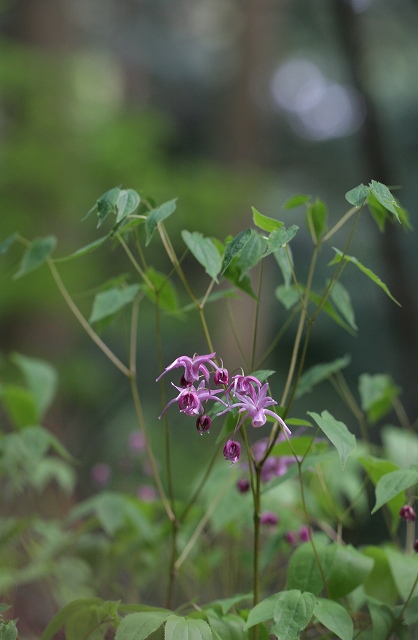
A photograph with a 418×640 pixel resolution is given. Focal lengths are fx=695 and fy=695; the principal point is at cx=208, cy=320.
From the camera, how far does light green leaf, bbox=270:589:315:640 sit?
827 millimetres

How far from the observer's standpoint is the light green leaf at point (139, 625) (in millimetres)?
802

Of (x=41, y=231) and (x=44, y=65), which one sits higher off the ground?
(x=44, y=65)

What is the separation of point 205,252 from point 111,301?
0.75ft

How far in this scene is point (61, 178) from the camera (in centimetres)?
451

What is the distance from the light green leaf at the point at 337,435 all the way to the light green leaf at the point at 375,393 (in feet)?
1.32

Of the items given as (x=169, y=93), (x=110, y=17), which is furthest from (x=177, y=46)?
(x=110, y=17)

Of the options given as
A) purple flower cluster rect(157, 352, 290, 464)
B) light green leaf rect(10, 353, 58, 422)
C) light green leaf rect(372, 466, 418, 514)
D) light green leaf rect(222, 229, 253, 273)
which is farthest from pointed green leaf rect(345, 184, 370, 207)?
light green leaf rect(10, 353, 58, 422)

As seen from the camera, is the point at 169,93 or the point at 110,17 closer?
the point at 169,93

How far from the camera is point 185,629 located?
0.82m

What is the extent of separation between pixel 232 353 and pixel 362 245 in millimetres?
2720

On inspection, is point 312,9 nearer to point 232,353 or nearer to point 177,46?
point 177,46

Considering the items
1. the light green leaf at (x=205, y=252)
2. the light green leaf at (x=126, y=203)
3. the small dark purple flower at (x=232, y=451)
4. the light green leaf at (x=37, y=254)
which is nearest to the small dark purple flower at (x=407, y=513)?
the small dark purple flower at (x=232, y=451)

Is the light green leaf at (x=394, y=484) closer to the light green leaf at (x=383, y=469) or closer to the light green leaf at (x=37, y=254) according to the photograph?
the light green leaf at (x=383, y=469)

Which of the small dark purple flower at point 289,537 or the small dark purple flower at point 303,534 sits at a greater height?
the small dark purple flower at point 289,537
